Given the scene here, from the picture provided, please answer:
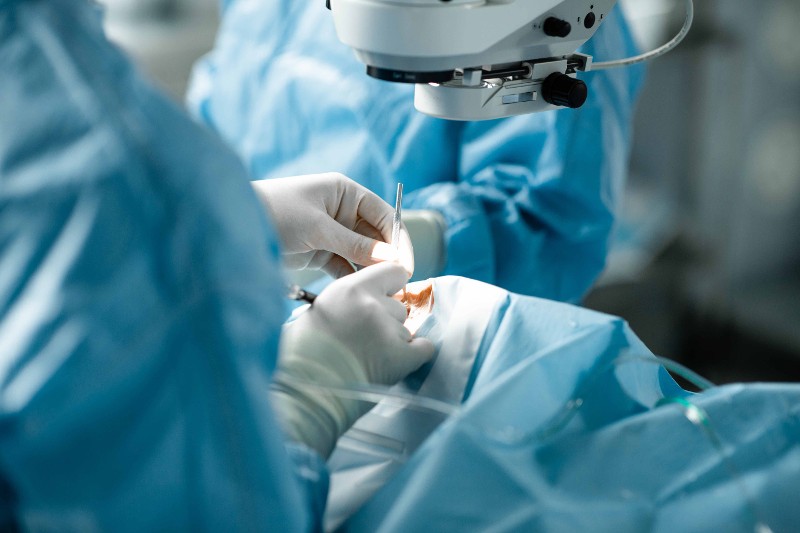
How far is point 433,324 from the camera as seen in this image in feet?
2.89

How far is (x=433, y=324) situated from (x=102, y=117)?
0.45 metres

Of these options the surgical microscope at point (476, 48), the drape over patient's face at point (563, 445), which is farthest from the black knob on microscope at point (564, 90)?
the drape over patient's face at point (563, 445)

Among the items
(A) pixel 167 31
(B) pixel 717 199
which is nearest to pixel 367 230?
(B) pixel 717 199

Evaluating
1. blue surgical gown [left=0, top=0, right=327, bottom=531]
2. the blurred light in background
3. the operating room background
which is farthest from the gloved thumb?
the blurred light in background

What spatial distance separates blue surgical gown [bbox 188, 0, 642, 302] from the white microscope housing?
1.30 feet

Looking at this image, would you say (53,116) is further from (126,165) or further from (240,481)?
(240,481)

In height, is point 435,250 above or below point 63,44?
below

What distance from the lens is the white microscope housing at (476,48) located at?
0.72 metres

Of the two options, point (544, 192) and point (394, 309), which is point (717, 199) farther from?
point (394, 309)

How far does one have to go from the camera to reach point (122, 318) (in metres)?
0.51

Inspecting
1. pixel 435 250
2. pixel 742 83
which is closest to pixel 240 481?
pixel 435 250

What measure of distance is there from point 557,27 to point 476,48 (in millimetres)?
95

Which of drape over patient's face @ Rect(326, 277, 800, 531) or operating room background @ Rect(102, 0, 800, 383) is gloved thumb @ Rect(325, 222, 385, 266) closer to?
drape over patient's face @ Rect(326, 277, 800, 531)

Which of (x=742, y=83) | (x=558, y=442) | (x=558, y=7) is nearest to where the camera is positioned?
(x=558, y=442)
